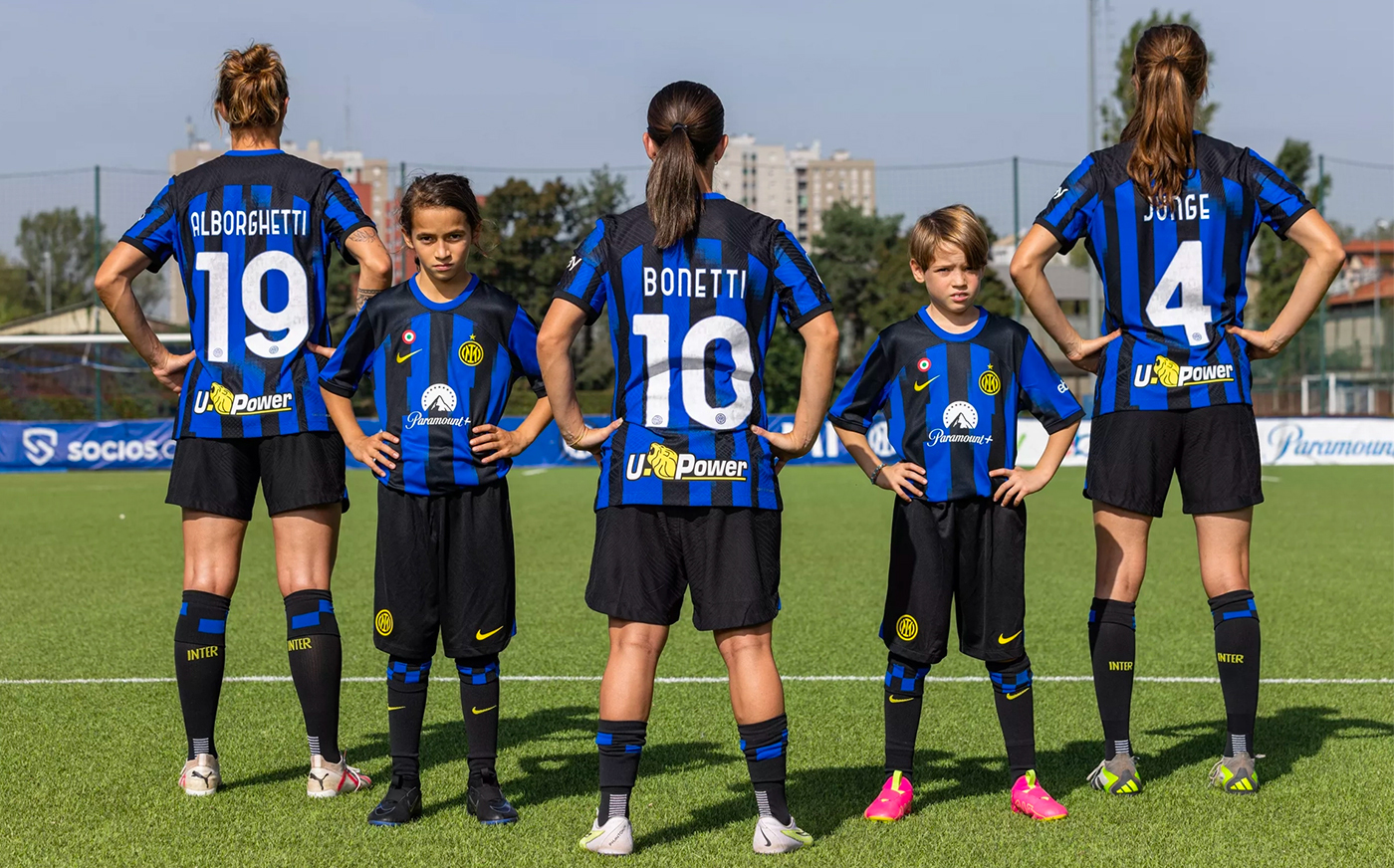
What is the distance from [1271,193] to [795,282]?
1.60m

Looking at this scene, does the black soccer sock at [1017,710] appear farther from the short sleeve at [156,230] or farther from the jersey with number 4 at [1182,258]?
the short sleeve at [156,230]

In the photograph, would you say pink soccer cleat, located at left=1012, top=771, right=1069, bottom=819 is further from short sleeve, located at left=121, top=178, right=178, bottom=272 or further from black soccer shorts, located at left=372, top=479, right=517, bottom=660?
short sleeve, located at left=121, top=178, right=178, bottom=272

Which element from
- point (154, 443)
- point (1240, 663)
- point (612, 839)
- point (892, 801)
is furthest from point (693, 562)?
point (154, 443)

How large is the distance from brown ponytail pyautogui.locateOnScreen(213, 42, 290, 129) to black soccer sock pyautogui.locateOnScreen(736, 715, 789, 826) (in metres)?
2.29

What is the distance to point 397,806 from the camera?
377cm

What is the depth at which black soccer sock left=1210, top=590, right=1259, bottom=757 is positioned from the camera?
4.14m

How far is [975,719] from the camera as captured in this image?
5.04m

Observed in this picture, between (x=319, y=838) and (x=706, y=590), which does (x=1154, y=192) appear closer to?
(x=706, y=590)

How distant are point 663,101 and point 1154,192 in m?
1.55

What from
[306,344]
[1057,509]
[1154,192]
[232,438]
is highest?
[1154,192]

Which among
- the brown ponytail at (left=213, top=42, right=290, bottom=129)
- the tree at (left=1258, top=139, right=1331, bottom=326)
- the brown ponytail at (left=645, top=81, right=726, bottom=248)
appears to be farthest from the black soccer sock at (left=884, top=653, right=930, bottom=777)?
the tree at (left=1258, top=139, right=1331, bottom=326)

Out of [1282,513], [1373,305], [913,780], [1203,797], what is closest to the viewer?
[1203,797]

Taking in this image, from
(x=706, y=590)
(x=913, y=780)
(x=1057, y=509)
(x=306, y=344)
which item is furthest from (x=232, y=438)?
(x=1057, y=509)

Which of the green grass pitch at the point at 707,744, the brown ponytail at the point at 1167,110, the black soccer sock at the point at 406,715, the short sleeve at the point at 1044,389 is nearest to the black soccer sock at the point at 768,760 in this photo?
the green grass pitch at the point at 707,744
